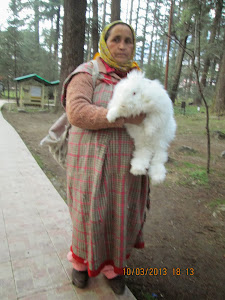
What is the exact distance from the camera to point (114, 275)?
1.78m

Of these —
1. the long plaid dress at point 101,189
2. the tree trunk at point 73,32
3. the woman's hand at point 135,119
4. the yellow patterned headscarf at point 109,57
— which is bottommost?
the long plaid dress at point 101,189

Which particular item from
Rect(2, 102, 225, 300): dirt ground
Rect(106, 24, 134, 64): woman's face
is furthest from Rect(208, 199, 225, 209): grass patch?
Rect(106, 24, 134, 64): woman's face

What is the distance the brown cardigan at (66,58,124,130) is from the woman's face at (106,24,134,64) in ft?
0.88

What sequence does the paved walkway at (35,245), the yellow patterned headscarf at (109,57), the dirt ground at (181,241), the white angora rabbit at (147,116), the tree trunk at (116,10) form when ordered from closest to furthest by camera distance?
the white angora rabbit at (147,116)
the yellow patterned headscarf at (109,57)
the paved walkway at (35,245)
the dirt ground at (181,241)
the tree trunk at (116,10)

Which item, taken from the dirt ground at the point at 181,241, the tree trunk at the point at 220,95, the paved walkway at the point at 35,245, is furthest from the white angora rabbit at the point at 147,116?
the tree trunk at the point at 220,95

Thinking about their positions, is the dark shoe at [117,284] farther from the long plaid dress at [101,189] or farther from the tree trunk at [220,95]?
the tree trunk at [220,95]

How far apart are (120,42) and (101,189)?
991mm

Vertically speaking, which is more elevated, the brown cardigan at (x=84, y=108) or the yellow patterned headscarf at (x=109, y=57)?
the yellow patterned headscarf at (x=109, y=57)

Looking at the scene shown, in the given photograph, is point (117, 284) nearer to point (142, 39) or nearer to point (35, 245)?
point (35, 245)

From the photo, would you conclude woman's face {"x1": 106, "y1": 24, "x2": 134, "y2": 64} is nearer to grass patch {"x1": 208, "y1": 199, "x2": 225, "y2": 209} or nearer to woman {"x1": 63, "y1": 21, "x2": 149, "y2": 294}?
woman {"x1": 63, "y1": 21, "x2": 149, "y2": 294}

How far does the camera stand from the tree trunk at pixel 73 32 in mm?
6539

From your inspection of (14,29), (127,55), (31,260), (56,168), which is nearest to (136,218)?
(31,260)

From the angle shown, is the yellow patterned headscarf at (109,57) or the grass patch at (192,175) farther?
the grass patch at (192,175)

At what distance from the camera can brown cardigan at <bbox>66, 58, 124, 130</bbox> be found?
1.37 m
